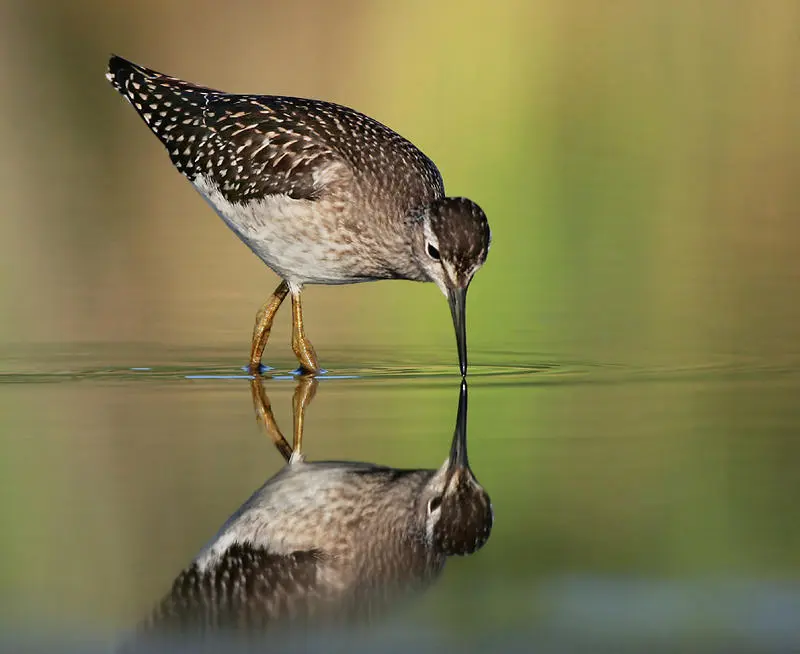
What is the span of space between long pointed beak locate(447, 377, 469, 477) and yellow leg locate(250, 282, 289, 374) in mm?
1711

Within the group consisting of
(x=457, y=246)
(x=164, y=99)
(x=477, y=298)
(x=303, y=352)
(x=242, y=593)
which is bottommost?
(x=242, y=593)

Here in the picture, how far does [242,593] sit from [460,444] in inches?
74.2

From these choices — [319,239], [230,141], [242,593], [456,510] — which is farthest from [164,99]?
[242,593]

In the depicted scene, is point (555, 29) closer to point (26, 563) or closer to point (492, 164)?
point (492, 164)

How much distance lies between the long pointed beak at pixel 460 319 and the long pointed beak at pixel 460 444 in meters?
0.50

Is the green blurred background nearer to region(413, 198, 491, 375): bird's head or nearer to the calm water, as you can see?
the calm water

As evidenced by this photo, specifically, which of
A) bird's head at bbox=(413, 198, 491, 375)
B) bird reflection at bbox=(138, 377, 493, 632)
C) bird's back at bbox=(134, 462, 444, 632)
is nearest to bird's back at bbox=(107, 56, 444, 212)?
bird's head at bbox=(413, 198, 491, 375)

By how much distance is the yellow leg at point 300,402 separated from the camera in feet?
20.0

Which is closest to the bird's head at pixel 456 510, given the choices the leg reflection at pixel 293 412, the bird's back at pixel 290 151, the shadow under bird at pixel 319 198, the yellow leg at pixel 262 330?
the leg reflection at pixel 293 412

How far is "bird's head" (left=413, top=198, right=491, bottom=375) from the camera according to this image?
768 cm

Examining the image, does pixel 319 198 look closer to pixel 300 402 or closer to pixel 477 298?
pixel 300 402

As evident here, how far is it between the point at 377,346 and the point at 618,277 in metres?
2.86

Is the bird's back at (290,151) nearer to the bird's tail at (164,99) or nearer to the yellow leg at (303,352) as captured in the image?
the bird's tail at (164,99)

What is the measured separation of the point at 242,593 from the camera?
423cm
